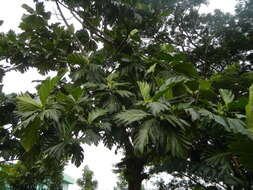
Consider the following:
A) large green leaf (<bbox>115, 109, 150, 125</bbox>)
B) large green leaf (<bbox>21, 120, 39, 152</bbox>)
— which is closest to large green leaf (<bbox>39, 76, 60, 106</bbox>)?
large green leaf (<bbox>21, 120, 39, 152</bbox>)

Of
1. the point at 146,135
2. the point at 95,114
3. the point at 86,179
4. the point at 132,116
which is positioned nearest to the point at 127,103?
the point at 95,114

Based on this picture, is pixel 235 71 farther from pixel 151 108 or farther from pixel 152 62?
pixel 151 108

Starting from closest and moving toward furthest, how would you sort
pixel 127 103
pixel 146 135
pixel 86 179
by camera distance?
pixel 146 135 → pixel 127 103 → pixel 86 179

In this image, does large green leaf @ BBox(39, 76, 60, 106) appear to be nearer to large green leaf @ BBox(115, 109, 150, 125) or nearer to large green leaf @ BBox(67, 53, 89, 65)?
large green leaf @ BBox(115, 109, 150, 125)

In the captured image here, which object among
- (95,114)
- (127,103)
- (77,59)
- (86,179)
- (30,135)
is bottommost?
(30,135)

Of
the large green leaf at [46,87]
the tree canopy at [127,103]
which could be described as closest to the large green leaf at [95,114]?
the tree canopy at [127,103]

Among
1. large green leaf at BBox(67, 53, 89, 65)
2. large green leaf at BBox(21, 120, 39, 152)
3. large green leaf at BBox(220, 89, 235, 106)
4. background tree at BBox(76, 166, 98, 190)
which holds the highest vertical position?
background tree at BBox(76, 166, 98, 190)

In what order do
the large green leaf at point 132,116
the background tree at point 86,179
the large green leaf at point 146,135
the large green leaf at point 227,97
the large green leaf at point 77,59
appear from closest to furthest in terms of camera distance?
the large green leaf at point 146,135, the large green leaf at point 132,116, the large green leaf at point 227,97, the large green leaf at point 77,59, the background tree at point 86,179

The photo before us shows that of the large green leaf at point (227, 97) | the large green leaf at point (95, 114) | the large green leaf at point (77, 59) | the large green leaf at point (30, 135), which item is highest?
the large green leaf at point (77, 59)

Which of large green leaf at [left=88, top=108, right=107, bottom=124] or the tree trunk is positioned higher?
large green leaf at [left=88, top=108, right=107, bottom=124]

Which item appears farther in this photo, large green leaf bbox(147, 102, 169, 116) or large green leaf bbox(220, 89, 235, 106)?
large green leaf bbox(220, 89, 235, 106)

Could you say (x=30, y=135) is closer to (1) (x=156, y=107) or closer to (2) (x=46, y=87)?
(2) (x=46, y=87)

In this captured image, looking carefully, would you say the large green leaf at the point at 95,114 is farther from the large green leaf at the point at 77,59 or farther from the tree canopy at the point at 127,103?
the large green leaf at the point at 77,59

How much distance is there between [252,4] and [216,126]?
13.6 feet
